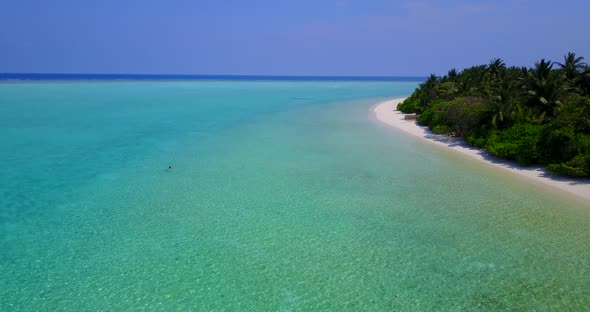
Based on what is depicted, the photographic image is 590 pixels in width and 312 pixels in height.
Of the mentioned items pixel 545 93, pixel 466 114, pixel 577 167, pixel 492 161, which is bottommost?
pixel 492 161

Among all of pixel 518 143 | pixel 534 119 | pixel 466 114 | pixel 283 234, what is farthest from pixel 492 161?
pixel 283 234

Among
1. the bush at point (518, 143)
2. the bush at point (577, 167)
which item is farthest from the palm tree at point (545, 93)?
the bush at point (577, 167)

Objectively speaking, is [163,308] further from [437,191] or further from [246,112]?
[246,112]

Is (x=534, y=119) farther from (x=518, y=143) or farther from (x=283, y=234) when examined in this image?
(x=283, y=234)

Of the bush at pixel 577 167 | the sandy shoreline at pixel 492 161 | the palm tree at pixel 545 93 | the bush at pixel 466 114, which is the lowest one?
the sandy shoreline at pixel 492 161

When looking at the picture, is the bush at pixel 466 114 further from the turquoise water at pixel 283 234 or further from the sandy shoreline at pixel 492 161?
the turquoise water at pixel 283 234

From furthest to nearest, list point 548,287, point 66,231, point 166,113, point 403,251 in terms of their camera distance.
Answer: point 166,113, point 66,231, point 403,251, point 548,287

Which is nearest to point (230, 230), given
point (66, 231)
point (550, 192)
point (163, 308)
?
point (163, 308)
